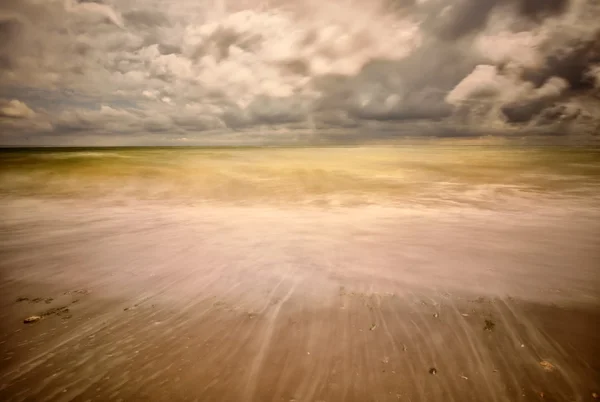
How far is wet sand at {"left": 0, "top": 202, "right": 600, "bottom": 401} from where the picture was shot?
331cm

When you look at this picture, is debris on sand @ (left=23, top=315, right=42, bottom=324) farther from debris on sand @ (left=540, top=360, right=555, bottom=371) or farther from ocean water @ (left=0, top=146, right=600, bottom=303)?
debris on sand @ (left=540, top=360, right=555, bottom=371)

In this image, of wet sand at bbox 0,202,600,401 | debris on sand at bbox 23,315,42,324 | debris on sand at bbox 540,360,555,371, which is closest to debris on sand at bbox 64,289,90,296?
wet sand at bbox 0,202,600,401

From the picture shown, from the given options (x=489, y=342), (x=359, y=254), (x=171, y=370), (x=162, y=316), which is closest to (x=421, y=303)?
(x=489, y=342)

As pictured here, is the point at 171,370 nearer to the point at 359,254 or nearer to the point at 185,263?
the point at 185,263

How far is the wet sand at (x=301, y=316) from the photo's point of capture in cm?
331

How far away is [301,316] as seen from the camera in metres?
4.66

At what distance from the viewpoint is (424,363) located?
360 centimetres

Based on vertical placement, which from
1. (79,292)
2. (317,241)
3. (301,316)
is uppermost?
(79,292)

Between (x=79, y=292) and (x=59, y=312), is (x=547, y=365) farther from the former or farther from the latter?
(x=79, y=292)

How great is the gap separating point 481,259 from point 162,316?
6734 millimetres

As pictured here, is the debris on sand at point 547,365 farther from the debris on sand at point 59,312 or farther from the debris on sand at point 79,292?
the debris on sand at point 79,292

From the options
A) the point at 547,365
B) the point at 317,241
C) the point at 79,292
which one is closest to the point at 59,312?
the point at 79,292

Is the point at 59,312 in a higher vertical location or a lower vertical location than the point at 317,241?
higher

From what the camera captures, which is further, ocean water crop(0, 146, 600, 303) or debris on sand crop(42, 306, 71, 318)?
ocean water crop(0, 146, 600, 303)
